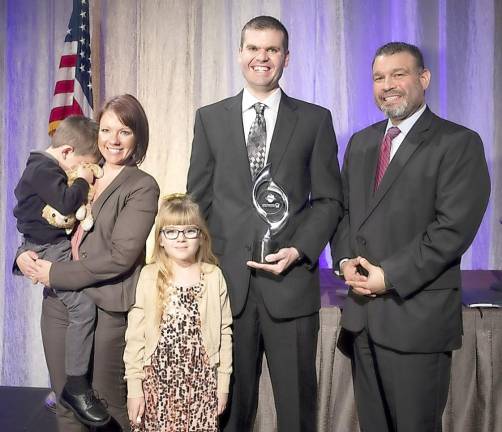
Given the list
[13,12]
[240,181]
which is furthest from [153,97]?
[240,181]

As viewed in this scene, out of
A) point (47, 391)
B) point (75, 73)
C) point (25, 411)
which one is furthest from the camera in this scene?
point (47, 391)

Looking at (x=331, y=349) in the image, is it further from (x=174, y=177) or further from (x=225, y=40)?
(x=225, y=40)

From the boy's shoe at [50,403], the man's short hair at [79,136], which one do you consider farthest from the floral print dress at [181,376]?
the boy's shoe at [50,403]

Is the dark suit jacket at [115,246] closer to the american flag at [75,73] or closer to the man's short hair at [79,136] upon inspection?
the man's short hair at [79,136]

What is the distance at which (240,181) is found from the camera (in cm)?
231

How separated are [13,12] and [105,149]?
2.31 meters

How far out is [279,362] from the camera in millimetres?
2314

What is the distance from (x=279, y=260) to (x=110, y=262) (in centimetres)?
62

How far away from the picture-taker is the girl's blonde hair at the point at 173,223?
7.66 ft

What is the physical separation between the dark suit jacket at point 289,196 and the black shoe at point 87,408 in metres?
0.62

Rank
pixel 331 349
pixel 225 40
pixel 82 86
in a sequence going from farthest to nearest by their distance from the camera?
pixel 225 40 → pixel 82 86 → pixel 331 349

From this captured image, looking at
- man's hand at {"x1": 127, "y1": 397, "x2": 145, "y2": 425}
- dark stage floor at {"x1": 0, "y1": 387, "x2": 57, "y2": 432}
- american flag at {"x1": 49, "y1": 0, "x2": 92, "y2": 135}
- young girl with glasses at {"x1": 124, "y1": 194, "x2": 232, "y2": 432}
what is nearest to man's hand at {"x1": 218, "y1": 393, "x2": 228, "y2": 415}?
young girl with glasses at {"x1": 124, "y1": 194, "x2": 232, "y2": 432}

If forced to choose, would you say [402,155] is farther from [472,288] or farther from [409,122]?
[472,288]

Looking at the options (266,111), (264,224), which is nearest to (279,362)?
(264,224)
